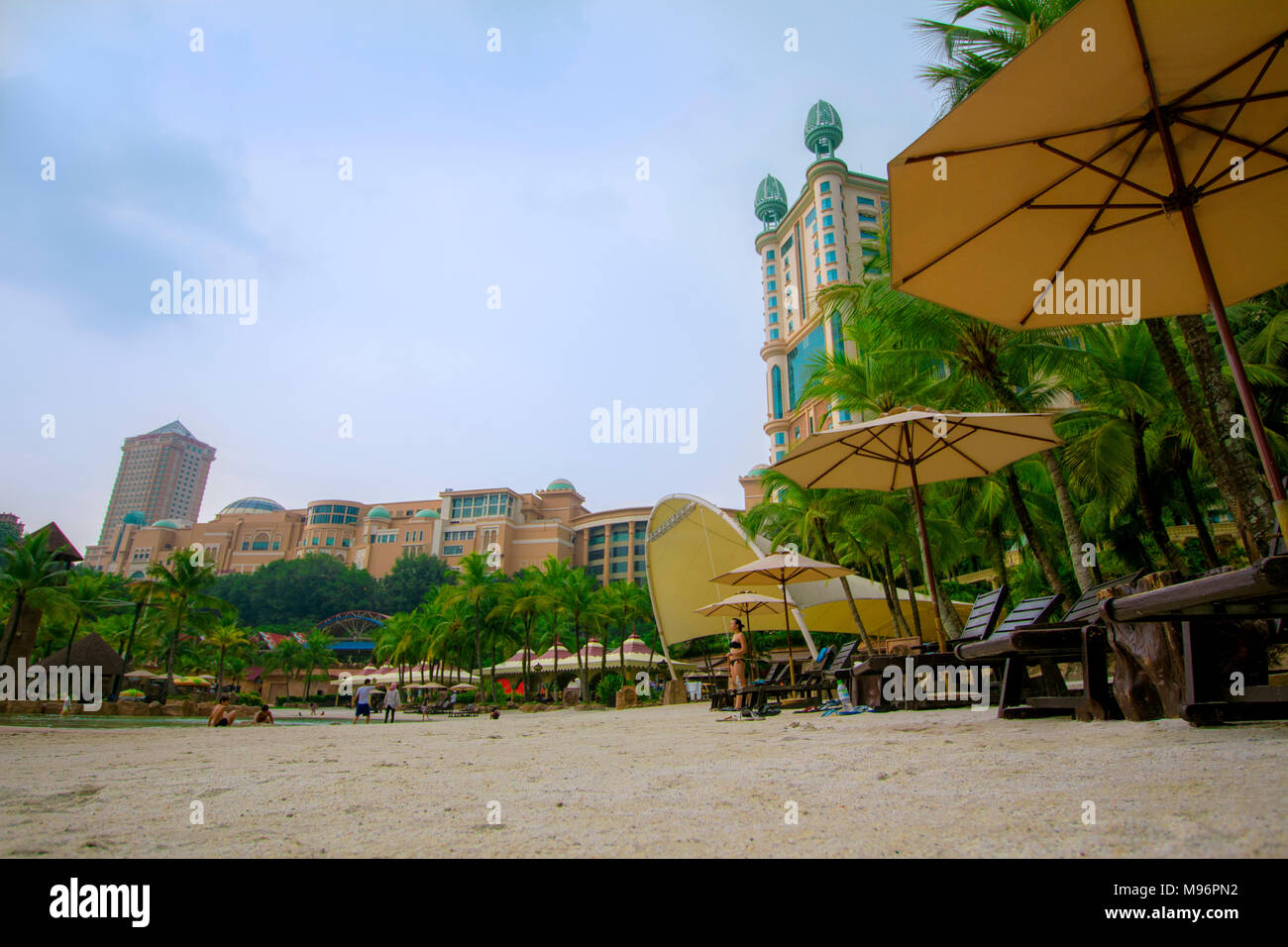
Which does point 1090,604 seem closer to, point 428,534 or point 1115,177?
point 1115,177

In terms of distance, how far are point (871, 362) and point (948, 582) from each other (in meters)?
19.7

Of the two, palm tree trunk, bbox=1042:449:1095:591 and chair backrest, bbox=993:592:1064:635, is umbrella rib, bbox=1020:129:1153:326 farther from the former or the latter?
palm tree trunk, bbox=1042:449:1095:591

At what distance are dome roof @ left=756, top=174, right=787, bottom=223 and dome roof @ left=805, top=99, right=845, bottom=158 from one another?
8481 millimetres

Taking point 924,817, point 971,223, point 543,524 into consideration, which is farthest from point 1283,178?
point 543,524

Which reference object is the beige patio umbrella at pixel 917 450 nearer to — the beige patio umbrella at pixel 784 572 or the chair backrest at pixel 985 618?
the chair backrest at pixel 985 618

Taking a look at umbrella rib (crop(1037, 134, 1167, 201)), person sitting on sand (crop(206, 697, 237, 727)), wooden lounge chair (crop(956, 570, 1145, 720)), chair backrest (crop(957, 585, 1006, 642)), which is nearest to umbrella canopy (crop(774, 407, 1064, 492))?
chair backrest (crop(957, 585, 1006, 642))

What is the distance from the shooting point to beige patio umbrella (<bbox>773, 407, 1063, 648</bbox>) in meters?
7.54

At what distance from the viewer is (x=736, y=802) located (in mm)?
2639

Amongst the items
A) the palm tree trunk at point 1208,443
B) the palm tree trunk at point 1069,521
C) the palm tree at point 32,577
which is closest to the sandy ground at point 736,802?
the palm tree trunk at point 1208,443

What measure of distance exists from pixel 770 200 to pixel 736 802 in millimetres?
91828

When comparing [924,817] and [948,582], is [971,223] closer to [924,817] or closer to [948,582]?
[924,817]

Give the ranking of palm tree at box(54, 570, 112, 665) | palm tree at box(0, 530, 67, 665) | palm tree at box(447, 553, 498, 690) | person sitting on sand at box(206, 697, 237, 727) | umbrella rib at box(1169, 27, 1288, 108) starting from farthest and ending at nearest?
1. palm tree at box(447, 553, 498, 690)
2. palm tree at box(54, 570, 112, 665)
3. palm tree at box(0, 530, 67, 665)
4. person sitting on sand at box(206, 697, 237, 727)
5. umbrella rib at box(1169, 27, 1288, 108)

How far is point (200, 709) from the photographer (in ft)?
79.6

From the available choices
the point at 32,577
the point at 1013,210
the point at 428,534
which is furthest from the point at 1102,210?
the point at 428,534
